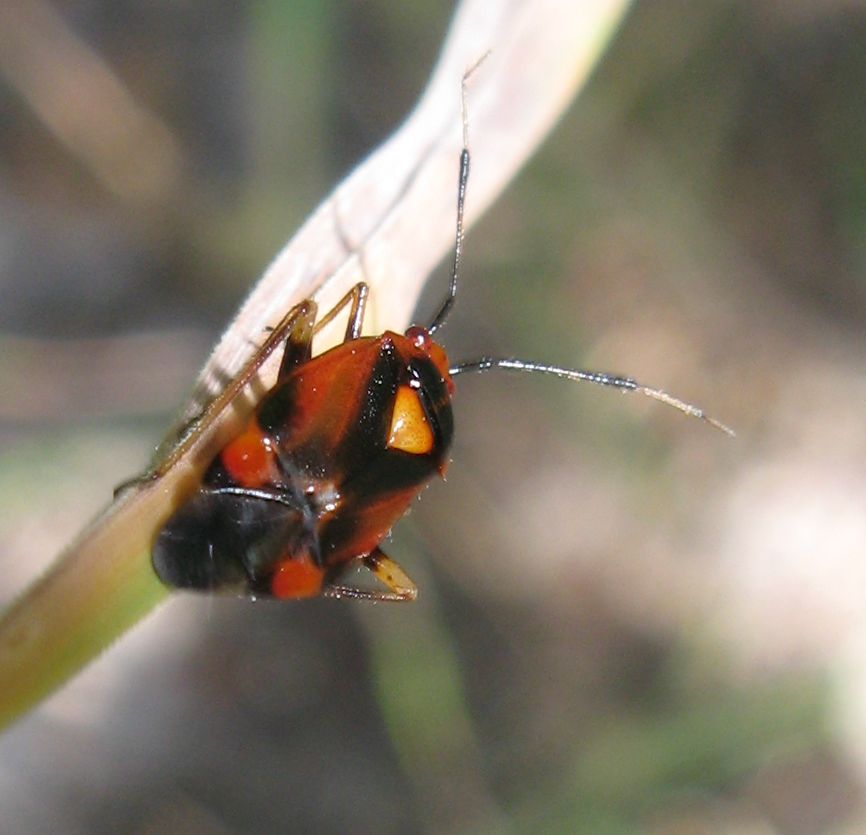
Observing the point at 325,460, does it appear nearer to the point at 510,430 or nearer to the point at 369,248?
the point at 369,248

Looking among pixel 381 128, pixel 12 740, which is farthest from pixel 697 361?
pixel 12 740

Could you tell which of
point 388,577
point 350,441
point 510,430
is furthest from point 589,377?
point 510,430

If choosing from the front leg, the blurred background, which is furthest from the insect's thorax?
the blurred background

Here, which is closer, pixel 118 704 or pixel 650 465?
pixel 118 704

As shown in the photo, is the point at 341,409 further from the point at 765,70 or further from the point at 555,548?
the point at 765,70

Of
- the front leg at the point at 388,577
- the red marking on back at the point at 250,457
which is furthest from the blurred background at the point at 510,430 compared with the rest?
the red marking on back at the point at 250,457

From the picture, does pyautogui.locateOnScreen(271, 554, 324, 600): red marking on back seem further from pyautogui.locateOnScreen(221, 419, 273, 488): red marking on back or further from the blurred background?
the blurred background
